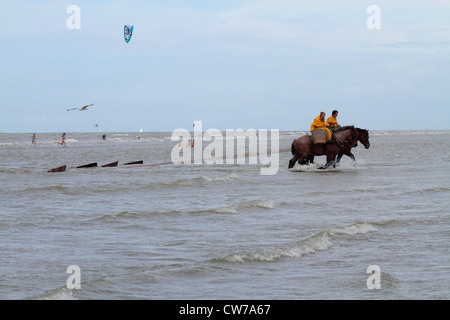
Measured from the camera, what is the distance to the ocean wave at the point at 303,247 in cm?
865

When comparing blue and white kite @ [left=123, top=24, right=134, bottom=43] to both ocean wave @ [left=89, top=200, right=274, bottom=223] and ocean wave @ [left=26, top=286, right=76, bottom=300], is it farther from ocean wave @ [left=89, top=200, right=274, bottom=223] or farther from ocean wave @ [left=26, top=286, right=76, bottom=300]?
ocean wave @ [left=26, top=286, right=76, bottom=300]

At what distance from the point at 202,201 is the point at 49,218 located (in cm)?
397

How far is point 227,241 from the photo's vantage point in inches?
393

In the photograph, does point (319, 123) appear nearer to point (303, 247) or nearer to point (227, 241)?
point (227, 241)

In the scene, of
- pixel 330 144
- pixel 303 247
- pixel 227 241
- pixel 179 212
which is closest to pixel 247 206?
pixel 179 212

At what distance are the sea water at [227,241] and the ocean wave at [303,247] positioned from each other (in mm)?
19

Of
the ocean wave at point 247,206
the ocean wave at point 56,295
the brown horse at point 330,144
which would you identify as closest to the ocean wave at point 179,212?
the ocean wave at point 247,206

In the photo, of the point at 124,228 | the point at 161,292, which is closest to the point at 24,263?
the point at 161,292

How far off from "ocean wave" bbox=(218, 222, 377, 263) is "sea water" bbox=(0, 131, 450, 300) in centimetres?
2

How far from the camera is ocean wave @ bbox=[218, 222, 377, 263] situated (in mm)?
8648

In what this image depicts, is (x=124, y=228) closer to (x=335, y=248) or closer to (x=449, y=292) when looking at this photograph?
(x=335, y=248)

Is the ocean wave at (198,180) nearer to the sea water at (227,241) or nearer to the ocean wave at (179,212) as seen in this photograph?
the sea water at (227,241)

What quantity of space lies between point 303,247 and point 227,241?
1264 millimetres

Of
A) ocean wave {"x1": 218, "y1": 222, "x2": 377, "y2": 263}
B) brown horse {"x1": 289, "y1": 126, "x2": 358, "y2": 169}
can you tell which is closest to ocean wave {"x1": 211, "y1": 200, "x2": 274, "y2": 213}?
ocean wave {"x1": 218, "y1": 222, "x2": 377, "y2": 263}
